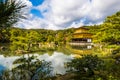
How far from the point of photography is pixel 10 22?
4266mm

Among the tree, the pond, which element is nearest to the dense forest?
the tree

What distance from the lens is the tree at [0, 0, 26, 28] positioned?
402 centimetres

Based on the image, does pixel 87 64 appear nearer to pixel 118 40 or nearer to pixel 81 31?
pixel 118 40

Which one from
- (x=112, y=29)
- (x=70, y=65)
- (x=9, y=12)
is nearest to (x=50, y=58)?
(x=112, y=29)

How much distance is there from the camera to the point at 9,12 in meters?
4.12

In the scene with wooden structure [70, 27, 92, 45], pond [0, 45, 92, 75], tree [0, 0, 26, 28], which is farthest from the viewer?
wooden structure [70, 27, 92, 45]

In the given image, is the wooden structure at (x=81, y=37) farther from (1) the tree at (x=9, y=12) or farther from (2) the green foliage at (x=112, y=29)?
(1) the tree at (x=9, y=12)

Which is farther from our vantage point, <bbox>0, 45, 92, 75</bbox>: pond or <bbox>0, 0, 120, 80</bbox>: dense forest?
<bbox>0, 45, 92, 75</bbox>: pond

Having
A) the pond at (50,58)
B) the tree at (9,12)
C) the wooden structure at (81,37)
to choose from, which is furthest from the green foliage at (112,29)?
the wooden structure at (81,37)

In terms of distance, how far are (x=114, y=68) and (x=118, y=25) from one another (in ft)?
42.4

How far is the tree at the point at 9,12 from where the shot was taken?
13.2ft

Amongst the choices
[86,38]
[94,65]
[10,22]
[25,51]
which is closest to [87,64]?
[94,65]

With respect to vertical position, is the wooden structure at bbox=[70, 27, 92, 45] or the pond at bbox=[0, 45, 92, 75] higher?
the wooden structure at bbox=[70, 27, 92, 45]

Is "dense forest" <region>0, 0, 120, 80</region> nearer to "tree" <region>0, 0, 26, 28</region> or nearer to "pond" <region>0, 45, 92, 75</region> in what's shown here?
"tree" <region>0, 0, 26, 28</region>
